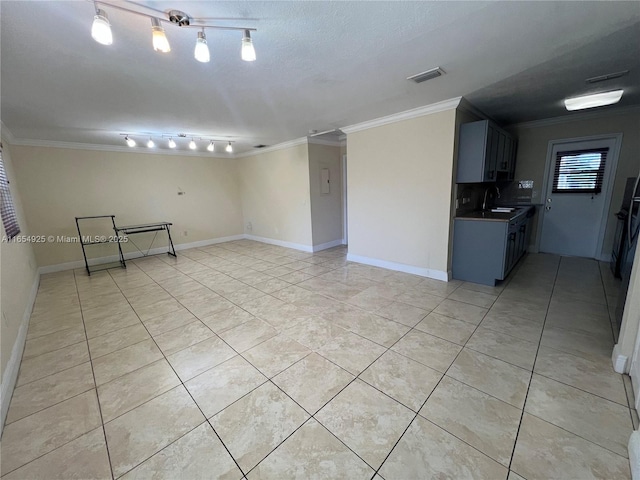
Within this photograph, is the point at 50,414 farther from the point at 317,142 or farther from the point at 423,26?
the point at 317,142

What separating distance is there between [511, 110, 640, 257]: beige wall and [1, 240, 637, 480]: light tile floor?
5.54 ft

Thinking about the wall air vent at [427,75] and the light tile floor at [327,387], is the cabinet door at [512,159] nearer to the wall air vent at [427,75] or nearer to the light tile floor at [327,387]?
the light tile floor at [327,387]

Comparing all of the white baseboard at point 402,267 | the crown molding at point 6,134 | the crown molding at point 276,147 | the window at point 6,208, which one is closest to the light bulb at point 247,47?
the window at point 6,208

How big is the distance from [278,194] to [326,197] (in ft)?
3.95

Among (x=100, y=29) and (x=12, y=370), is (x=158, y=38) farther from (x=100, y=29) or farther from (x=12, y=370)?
(x=12, y=370)

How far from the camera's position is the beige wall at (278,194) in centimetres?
534

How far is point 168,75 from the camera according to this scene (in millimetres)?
2207

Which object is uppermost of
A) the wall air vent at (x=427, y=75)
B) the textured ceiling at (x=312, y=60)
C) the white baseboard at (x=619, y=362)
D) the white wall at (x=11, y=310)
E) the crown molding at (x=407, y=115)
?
the textured ceiling at (x=312, y=60)

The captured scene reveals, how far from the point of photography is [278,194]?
595 centimetres

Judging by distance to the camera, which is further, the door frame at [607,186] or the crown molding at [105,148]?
the crown molding at [105,148]

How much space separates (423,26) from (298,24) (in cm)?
82

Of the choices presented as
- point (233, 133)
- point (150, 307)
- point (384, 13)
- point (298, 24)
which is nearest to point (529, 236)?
point (384, 13)

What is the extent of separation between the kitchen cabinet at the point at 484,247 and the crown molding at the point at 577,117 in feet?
6.44

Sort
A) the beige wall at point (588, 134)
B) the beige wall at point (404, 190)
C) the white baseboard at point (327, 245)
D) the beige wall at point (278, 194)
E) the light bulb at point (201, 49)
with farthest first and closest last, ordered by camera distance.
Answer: the white baseboard at point (327, 245), the beige wall at point (278, 194), the beige wall at point (588, 134), the beige wall at point (404, 190), the light bulb at point (201, 49)
